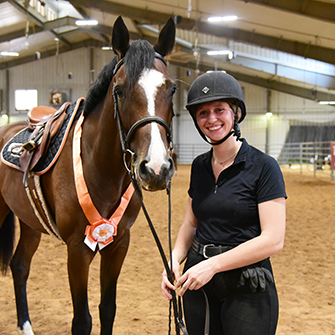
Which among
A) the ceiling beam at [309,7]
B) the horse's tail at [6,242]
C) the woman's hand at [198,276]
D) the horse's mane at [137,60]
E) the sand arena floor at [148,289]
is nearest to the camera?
the woman's hand at [198,276]

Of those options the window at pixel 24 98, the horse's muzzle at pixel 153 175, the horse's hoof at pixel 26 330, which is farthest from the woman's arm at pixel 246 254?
the window at pixel 24 98

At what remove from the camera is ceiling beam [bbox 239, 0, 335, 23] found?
26.9 ft

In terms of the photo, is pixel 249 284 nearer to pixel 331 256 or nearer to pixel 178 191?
pixel 331 256

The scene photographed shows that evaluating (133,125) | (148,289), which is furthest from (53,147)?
(148,289)

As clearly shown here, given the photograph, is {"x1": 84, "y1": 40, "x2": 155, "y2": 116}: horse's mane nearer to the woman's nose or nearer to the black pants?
the woman's nose

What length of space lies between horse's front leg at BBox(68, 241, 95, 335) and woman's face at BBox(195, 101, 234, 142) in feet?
3.06

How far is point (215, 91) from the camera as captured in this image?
4.12ft

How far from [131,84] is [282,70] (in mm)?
15797

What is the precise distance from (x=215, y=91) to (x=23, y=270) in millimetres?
2179

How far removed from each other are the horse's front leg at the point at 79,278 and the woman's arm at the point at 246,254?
77 cm

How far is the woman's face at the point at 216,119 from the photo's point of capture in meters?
1.27

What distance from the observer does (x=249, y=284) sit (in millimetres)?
1224

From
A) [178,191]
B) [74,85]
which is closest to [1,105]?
[74,85]

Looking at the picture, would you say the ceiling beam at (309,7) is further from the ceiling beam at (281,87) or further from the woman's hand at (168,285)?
the ceiling beam at (281,87)
